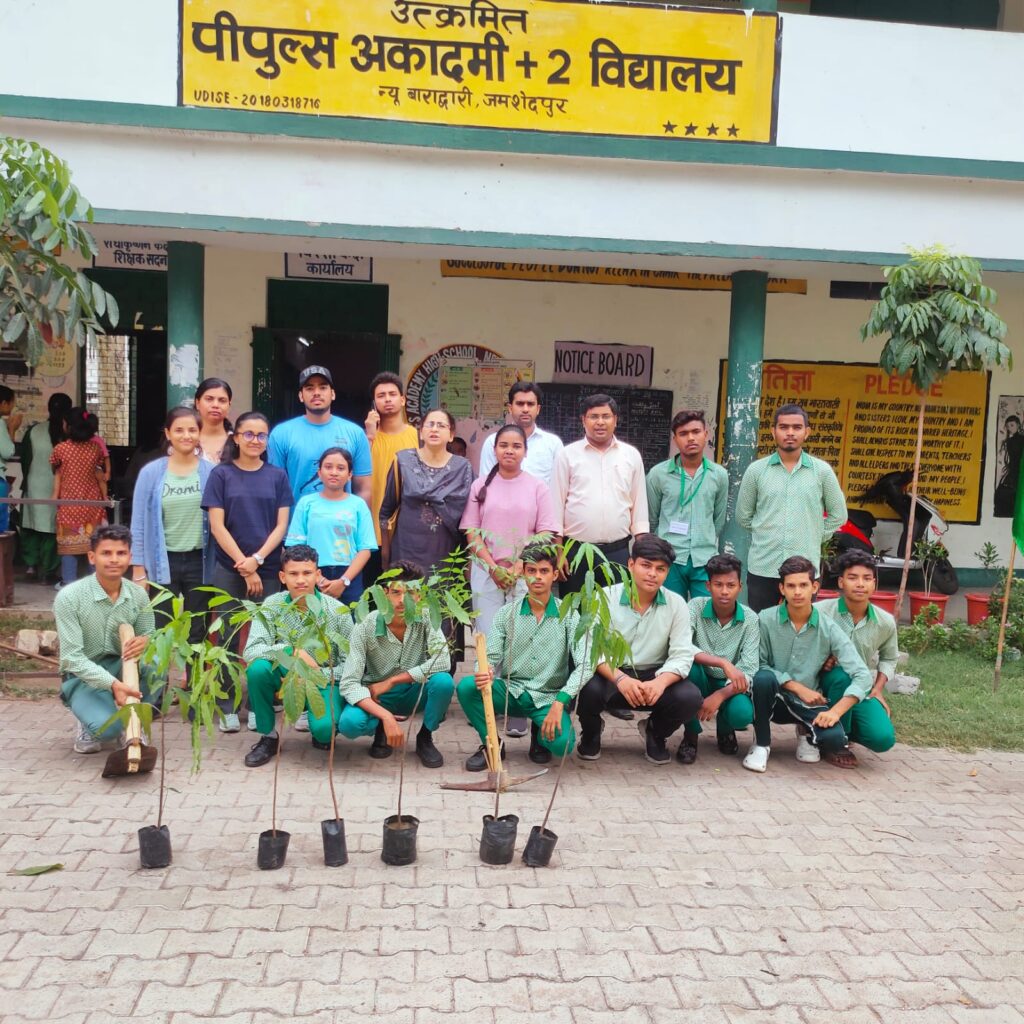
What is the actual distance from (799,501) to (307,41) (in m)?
4.36

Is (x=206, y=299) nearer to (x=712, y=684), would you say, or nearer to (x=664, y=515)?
(x=664, y=515)

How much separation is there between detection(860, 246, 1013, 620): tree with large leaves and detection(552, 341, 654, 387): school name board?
330 centimetres

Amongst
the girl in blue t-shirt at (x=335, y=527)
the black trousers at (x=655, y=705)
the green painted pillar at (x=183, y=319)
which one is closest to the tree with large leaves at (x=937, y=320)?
the black trousers at (x=655, y=705)

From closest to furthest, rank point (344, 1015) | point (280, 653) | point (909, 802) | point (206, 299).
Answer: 1. point (344, 1015)
2. point (280, 653)
3. point (909, 802)
4. point (206, 299)

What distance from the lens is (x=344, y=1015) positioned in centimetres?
276

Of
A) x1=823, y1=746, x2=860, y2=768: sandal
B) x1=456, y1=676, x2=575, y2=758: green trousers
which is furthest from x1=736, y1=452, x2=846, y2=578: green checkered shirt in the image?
x1=456, y1=676, x2=575, y2=758: green trousers

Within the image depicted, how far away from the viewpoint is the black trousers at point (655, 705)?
472 cm

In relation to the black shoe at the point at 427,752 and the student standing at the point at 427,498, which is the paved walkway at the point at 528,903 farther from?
the student standing at the point at 427,498

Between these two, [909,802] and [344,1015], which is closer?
[344,1015]

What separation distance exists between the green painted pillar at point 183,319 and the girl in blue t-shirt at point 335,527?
227cm

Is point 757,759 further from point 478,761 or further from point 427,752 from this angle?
point 427,752

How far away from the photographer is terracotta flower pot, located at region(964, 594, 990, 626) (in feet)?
25.7

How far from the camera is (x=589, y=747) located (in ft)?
16.3

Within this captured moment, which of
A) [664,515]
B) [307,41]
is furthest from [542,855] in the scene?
[307,41]
